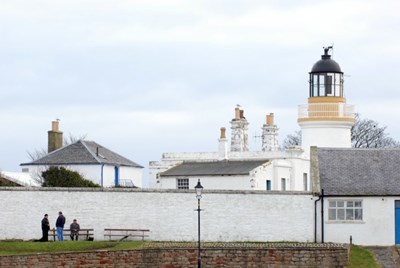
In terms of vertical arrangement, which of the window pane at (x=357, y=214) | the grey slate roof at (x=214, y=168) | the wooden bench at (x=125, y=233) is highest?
the grey slate roof at (x=214, y=168)

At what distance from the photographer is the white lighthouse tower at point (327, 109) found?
59469 mm

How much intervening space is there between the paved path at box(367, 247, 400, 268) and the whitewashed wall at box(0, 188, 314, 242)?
3.06 m

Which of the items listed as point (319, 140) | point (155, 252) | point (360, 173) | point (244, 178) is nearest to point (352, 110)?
point (319, 140)

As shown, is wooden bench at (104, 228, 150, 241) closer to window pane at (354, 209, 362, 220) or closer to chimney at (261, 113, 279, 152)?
window pane at (354, 209, 362, 220)

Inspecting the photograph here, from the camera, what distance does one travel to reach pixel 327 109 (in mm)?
59594

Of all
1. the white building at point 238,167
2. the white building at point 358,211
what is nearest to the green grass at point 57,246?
the white building at point 358,211

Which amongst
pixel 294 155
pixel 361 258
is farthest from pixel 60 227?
pixel 294 155

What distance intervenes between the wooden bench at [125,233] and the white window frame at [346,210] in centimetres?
747

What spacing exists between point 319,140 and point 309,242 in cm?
1480

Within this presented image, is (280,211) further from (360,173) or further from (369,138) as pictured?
→ (369,138)

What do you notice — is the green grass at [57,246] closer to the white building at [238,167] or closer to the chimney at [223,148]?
the white building at [238,167]

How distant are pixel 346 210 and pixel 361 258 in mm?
4525

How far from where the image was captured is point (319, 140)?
59.8 meters

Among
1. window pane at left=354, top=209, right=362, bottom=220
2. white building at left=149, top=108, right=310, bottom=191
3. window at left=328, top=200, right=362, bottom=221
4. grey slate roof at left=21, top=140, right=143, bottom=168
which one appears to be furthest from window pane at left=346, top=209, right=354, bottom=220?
grey slate roof at left=21, top=140, right=143, bottom=168
